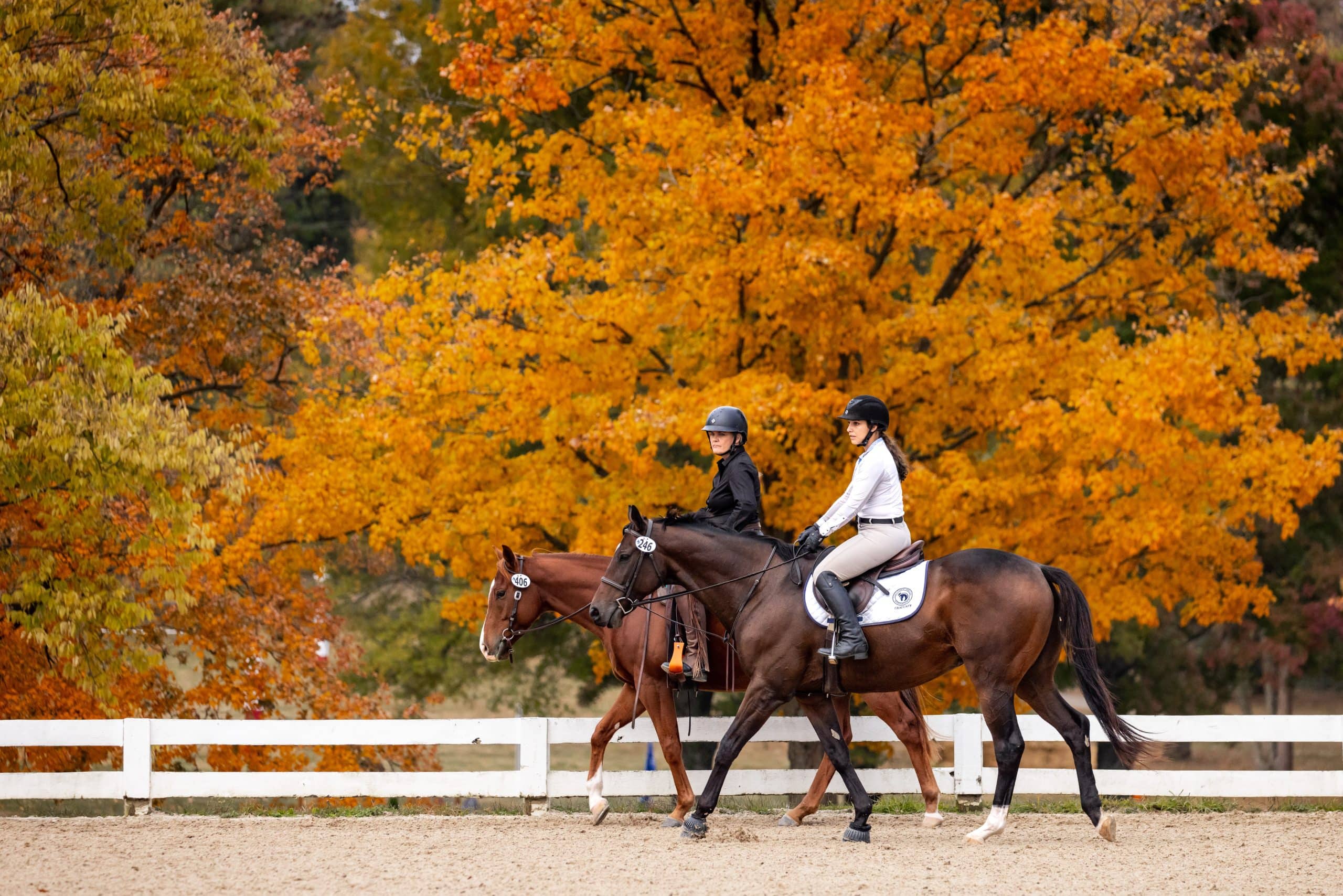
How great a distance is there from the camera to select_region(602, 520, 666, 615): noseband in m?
9.52

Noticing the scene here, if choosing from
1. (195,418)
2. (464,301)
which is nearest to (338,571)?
(195,418)

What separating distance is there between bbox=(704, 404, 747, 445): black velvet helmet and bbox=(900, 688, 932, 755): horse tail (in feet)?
7.73

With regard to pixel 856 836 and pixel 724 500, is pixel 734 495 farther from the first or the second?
pixel 856 836

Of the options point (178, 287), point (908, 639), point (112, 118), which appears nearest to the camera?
point (908, 639)

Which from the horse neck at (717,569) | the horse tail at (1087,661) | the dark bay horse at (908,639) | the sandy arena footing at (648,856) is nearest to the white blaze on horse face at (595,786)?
the sandy arena footing at (648,856)

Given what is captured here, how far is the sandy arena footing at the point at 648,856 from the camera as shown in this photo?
25.8ft

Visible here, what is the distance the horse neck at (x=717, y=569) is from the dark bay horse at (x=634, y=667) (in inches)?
20.7

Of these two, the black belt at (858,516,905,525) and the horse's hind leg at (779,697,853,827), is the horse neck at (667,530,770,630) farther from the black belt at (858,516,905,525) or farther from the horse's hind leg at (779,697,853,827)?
the horse's hind leg at (779,697,853,827)

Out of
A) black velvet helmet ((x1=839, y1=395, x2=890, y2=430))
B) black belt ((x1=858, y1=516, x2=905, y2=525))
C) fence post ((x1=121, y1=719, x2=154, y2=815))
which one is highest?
black velvet helmet ((x1=839, y1=395, x2=890, y2=430))

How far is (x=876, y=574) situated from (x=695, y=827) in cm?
207

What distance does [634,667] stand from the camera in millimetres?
10195

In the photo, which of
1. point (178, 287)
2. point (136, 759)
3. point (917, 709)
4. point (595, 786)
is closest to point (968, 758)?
point (917, 709)

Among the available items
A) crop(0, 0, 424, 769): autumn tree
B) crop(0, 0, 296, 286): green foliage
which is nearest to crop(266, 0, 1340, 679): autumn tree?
crop(0, 0, 424, 769): autumn tree

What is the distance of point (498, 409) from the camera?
48.2 feet
